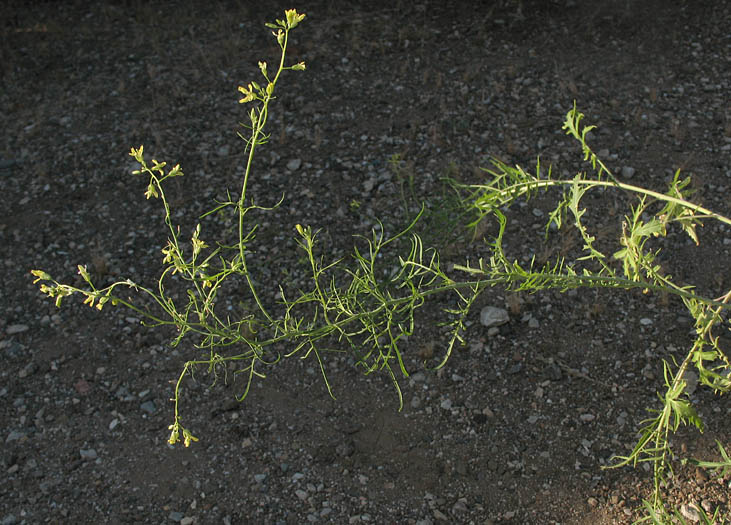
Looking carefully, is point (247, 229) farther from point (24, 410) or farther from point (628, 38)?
point (628, 38)

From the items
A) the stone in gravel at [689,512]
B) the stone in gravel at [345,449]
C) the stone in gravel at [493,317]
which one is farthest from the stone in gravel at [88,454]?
the stone in gravel at [689,512]

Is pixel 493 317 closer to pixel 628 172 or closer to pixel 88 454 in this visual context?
pixel 628 172

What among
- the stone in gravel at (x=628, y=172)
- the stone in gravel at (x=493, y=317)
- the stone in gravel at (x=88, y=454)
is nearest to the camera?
the stone in gravel at (x=88, y=454)

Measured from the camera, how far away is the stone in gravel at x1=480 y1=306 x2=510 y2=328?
2.98 m

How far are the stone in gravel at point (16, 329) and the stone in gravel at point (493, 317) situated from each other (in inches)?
73.7

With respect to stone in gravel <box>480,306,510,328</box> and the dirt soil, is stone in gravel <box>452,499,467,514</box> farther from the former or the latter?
stone in gravel <box>480,306,510,328</box>

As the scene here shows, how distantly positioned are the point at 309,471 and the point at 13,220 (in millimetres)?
2045

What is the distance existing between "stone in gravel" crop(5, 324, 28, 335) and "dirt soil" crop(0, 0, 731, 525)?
12mm

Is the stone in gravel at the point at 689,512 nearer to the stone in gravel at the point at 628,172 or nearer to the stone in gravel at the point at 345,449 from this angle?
the stone in gravel at the point at 345,449

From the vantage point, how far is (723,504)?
2.39 metres

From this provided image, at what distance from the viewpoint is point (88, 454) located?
2678mm

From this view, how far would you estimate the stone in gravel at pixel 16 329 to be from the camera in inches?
123

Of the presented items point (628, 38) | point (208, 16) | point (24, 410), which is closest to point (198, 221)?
point (24, 410)

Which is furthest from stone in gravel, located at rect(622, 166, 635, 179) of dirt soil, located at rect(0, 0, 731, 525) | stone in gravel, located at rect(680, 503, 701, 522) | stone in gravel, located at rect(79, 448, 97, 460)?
stone in gravel, located at rect(79, 448, 97, 460)
